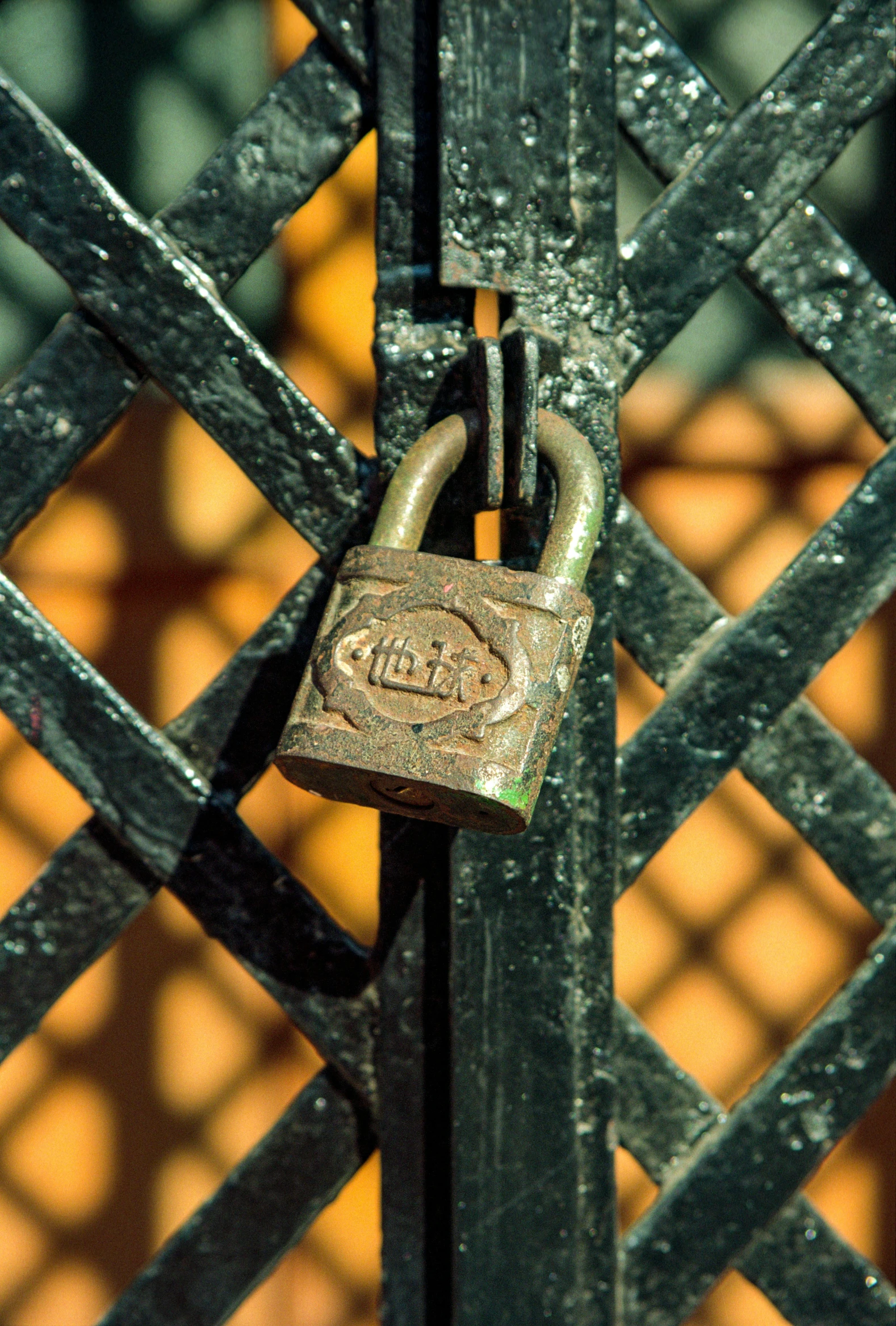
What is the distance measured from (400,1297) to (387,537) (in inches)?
15.6

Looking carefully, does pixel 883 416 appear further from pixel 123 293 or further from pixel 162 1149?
pixel 162 1149

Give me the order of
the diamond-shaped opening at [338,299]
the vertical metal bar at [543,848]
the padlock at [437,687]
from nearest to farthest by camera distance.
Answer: the padlock at [437,687] < the vertical metal bar at [543,848] < the diamond-shaped opening at [338,299]

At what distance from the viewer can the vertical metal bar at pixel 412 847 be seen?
52 cm

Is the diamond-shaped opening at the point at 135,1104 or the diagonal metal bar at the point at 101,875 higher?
the diagonal metal bar at the point at 101,875

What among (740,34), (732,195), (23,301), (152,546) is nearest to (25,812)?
(152,546)

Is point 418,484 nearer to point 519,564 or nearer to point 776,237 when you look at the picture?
point 519,564

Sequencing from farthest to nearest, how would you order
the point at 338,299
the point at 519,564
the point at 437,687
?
the point at 338,299, the point at 519,564, the point at 437,687

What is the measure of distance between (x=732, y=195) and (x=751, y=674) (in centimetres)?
24

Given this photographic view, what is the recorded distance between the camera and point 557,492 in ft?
1.57

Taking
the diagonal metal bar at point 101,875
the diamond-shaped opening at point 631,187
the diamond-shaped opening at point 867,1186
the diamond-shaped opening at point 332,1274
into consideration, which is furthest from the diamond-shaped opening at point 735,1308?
the diamond-shaped opening at point 631,187

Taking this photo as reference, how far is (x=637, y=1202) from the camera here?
104 cm

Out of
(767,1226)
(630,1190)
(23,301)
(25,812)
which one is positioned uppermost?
(23,301)

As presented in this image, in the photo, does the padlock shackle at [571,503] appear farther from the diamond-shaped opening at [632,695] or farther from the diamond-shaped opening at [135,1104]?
the diamond-shaped opening at [135,1104]

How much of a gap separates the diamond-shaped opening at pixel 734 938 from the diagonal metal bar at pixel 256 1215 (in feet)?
1.66
